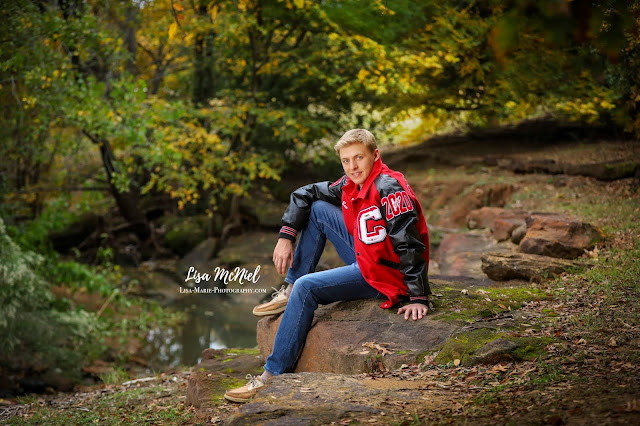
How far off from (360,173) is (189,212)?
1066cm

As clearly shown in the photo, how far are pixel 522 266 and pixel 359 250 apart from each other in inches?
87.7

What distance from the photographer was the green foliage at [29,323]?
6.69 m

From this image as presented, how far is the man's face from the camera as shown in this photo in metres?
3.75

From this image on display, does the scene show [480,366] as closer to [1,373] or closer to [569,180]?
[1,373]

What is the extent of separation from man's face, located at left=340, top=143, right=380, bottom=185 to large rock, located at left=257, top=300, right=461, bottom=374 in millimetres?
949

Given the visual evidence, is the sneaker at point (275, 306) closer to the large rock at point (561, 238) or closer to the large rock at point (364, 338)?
the large rock at point (364, 338)

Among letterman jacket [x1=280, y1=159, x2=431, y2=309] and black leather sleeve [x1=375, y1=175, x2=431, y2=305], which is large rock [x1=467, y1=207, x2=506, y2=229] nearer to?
letterman jacket [x1=280, y1=159, x2=431, y2=309]

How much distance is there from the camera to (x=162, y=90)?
14266mm

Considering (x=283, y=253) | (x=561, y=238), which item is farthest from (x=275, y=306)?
(x=561, y=238)

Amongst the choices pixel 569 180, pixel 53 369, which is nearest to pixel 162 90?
pixel 53 369

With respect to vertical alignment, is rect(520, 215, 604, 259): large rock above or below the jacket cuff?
above

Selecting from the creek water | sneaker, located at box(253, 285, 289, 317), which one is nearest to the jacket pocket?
sneaker, located at box(253, 285, 289, 317)

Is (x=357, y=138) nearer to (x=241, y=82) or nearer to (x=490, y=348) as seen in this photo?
(x=490, y=348)

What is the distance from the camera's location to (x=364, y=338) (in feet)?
12.3
